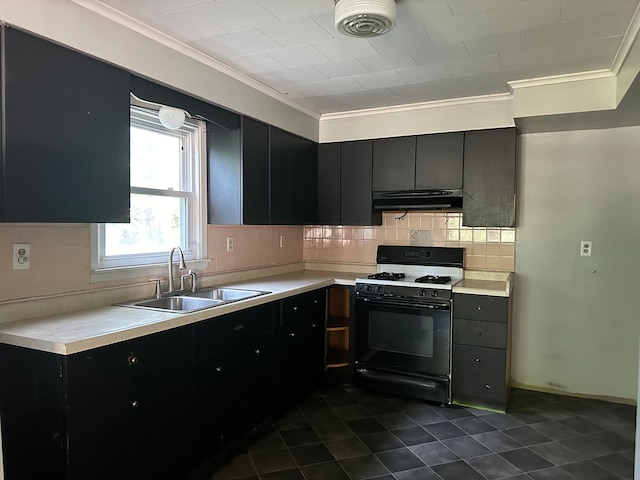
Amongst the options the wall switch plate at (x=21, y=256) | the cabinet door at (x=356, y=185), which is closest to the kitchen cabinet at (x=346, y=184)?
the cabinet door at (x=356, y=185)

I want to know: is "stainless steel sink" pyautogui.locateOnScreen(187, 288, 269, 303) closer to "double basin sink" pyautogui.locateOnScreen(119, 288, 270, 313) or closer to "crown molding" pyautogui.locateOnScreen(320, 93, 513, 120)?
"double basin sink" pyautogui.locateOnScreen(119, 288, 270, 313)

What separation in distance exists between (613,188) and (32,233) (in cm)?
377

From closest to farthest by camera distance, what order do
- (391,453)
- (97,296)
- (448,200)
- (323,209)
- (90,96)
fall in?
(90,96) < (97,296) < (391,453) < (448,200) < (323,209)

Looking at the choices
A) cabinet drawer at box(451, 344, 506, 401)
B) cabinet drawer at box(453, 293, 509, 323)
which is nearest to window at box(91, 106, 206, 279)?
cabinet drawer at box(453, 293, 509, 323)

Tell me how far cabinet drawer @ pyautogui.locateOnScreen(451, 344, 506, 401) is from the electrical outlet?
109cm

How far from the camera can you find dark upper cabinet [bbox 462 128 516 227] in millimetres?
3285

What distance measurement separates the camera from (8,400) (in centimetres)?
173

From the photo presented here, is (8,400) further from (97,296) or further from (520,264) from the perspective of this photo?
(520,264)

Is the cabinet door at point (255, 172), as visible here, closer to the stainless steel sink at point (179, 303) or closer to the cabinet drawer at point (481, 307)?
the stainless steel sink at point (179, 303)

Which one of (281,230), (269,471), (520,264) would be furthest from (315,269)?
(269,471)

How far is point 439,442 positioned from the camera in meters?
2.65

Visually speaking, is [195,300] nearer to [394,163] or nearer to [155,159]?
[155,159]

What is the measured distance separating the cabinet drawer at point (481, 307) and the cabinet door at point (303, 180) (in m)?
1.42

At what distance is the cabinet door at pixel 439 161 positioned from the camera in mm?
3436
